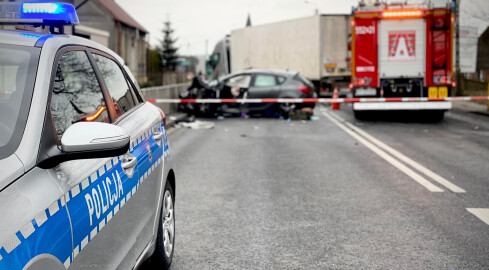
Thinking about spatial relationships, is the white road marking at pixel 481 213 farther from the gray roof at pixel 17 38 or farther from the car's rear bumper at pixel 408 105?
the car's rear bumper at pixel 408 105

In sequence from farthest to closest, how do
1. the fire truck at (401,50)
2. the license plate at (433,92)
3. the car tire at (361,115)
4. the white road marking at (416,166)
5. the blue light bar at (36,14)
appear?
the car tire at (361,115), the fire truck at (401,50), the license plate at (433,92), the white road marking at (416,166), the blue light bar at (36,14)

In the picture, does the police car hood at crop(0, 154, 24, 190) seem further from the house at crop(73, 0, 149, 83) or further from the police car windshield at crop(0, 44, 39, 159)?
the house at crop(73, 0, 149, 83)

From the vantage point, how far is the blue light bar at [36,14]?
3.58m

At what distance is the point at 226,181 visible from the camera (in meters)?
9.32

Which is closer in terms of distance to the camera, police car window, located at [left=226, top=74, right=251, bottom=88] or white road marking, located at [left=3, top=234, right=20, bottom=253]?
white road marking, located at [left=3, top=234, right=20, bottom=253]

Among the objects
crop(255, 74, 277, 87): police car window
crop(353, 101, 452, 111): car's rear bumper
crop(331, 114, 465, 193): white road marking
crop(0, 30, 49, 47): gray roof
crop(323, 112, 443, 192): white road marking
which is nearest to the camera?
crop(0, 30, 49, 47): gray roof

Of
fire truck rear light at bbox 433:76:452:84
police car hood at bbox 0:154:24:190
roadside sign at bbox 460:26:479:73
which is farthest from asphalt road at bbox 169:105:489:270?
roadside sign at bbox 460:26:479:73

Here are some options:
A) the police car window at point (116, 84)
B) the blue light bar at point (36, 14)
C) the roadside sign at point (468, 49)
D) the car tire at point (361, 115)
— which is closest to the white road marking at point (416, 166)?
the car tire at point (361, 115)

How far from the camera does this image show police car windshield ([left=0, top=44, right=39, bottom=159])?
8.70 ft

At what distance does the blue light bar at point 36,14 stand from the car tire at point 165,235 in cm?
160

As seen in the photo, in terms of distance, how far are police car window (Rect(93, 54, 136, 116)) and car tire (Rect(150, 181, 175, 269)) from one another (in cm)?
70

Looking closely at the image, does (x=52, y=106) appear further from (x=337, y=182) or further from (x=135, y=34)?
(x=135, y=34)

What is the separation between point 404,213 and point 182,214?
86.5 inches

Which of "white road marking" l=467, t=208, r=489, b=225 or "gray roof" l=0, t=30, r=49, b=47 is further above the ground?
"gray roof" l=0, t=30, r=49, b=47
